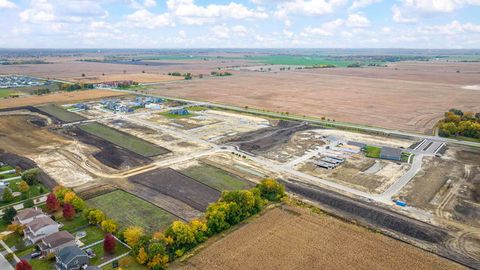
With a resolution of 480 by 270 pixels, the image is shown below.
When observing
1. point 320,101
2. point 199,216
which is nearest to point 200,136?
point 199,216

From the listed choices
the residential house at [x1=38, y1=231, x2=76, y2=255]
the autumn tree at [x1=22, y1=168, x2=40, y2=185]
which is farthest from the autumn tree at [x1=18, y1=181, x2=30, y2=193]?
the residential house at [x1=38, y1=231, x2=76, y2=255]

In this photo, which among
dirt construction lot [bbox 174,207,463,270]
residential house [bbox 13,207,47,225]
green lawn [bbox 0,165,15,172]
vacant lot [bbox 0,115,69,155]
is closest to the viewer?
dirt construction lot [bbox 174,207,463,270]

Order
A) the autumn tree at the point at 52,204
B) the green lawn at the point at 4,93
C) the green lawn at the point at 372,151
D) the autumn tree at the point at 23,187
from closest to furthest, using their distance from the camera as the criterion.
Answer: the autumn tree at the point at 52,204
the autumn tree at the point at 23,187
the green lawn at the point at 372,151
the green lawn at the point at 4,93

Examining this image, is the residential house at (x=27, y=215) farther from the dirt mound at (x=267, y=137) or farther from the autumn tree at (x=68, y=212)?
the dirt mound at (x=267, y=137)

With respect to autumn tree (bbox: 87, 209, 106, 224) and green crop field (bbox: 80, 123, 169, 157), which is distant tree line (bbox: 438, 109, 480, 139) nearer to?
green crop field (bbox: 80, 123, 169, 157)

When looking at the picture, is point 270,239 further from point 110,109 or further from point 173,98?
point 173,98

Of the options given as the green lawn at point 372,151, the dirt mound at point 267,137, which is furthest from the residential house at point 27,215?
the green lawn at point 372,151
